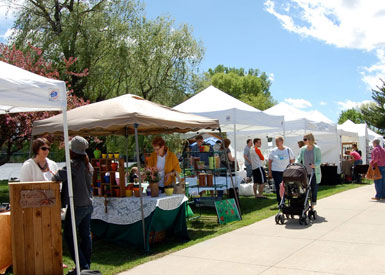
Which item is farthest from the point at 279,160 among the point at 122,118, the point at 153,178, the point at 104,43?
the point at 104,43

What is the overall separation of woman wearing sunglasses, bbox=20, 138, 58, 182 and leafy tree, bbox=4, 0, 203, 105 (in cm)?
1000

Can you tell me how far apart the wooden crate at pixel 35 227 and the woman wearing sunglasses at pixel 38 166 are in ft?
3.10

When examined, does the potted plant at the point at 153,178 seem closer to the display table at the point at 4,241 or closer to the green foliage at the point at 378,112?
the display table at the point at 4,241

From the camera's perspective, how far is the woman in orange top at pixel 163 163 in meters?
7.61

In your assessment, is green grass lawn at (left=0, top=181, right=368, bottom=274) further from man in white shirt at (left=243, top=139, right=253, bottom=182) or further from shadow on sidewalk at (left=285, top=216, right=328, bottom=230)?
man in white shirt at (left=243, top=139, right=253, bottom=182)

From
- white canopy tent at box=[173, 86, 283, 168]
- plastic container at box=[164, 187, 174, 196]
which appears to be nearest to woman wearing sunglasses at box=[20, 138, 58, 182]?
plastic container at box=[164, 187, 174, 196]

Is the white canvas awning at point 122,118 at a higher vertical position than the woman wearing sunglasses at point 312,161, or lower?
higher

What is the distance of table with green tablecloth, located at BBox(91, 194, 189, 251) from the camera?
22.1 feet

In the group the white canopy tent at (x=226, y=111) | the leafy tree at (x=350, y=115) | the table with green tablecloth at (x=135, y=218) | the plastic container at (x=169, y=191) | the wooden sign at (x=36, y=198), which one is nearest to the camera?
the wooden sign at (x=36, y=198)

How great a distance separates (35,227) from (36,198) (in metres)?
0.34

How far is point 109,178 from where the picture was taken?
23.5 feet

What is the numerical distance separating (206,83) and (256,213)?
49.7ft

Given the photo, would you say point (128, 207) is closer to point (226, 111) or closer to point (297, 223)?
point (297, 223)

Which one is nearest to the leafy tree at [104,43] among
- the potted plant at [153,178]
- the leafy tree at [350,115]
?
the potted plant at [153,178]
